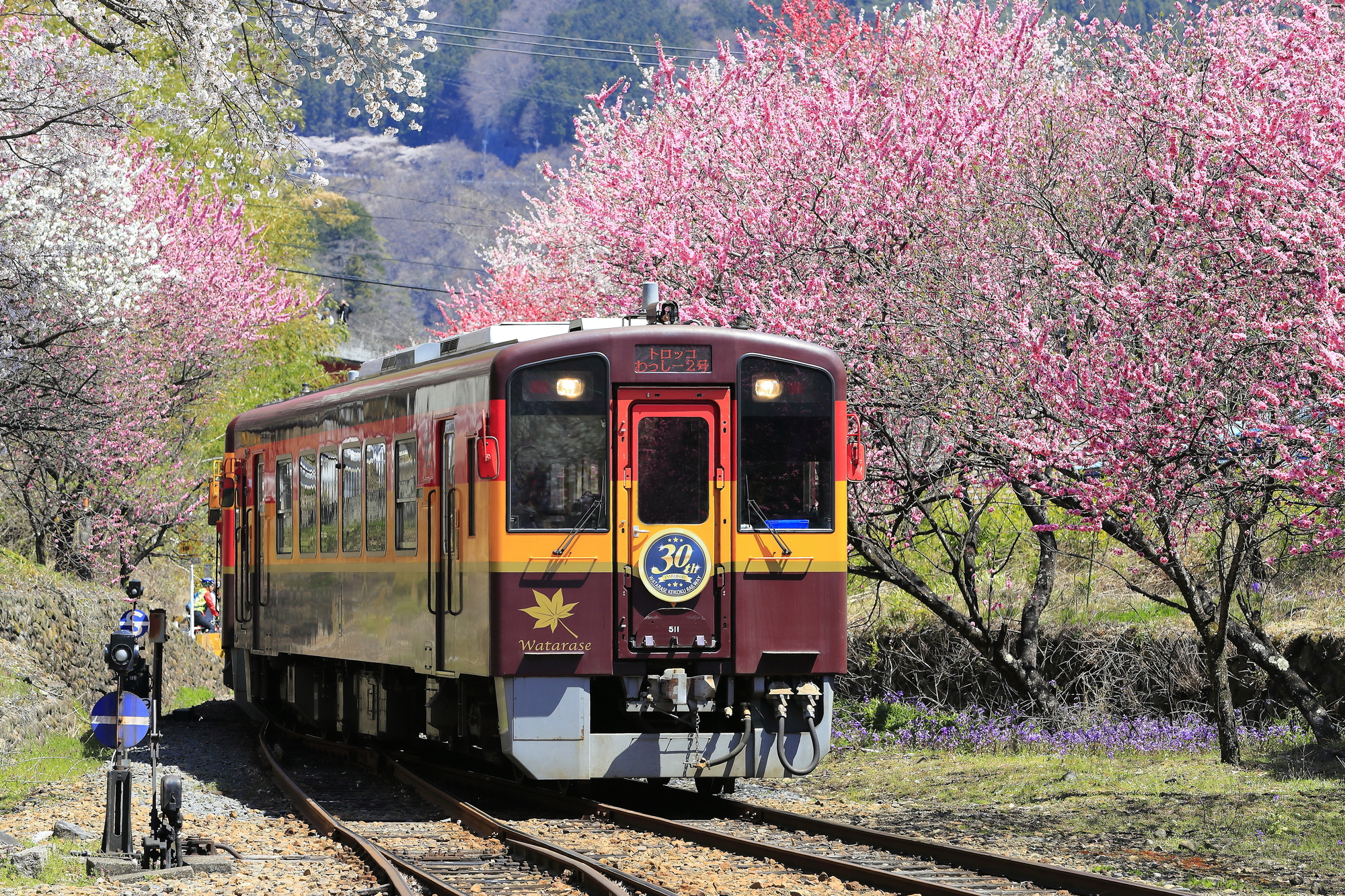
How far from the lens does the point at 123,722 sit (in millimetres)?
10070

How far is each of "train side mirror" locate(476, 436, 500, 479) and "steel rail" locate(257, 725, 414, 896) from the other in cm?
237

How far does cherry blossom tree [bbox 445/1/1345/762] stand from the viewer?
1111 cm

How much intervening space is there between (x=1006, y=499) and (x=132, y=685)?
10208 mm

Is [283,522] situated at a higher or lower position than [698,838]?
higher

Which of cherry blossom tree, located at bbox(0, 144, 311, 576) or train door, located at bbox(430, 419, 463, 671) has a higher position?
cherry blossom tree, located at bbox(0, 144, 311, 576)

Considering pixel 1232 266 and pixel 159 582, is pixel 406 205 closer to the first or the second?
pixel 159 582

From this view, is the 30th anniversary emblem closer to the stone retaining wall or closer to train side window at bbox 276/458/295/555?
train side window at bbox 276/458/295/555

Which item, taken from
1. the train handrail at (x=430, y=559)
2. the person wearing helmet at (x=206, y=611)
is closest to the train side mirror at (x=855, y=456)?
the train handrail at (x=430, y=559)

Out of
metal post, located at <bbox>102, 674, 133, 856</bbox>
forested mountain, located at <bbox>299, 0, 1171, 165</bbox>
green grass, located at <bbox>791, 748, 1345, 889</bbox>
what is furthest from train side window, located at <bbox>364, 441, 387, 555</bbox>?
forested mountain, located at <bbox>299, 0, 1171, 165</bbox>

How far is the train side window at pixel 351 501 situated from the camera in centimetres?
1331

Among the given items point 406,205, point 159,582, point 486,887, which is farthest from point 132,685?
point 406,205

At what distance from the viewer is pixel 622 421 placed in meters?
10.8

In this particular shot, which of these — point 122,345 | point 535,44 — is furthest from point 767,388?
point 535,44

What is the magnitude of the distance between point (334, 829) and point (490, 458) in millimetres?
2592
